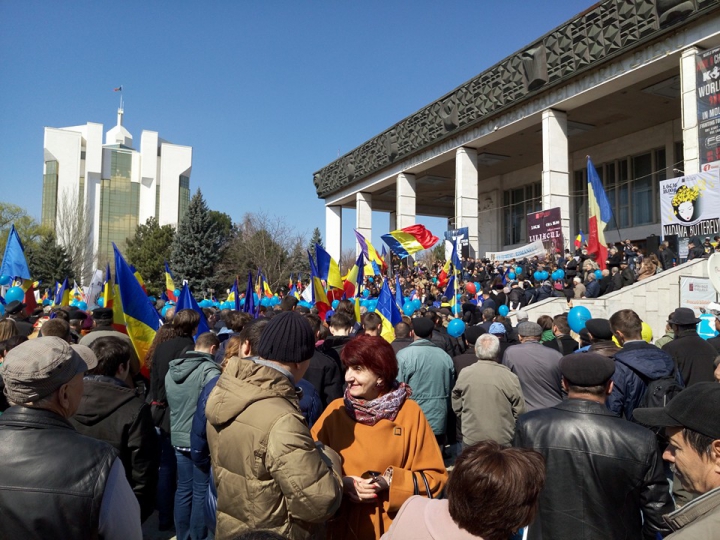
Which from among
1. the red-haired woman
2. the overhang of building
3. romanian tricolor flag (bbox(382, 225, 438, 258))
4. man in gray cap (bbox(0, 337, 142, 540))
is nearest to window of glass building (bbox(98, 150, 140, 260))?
the overhang of building

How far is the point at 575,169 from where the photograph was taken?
31.2m

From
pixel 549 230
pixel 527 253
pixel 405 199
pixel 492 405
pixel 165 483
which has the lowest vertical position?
pixel 165 483

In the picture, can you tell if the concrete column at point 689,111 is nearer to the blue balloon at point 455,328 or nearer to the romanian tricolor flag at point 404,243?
the romanian tricolor flag at point 404,243

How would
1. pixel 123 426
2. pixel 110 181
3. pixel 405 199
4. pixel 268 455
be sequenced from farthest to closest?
pixel 110 181, pixel 405 199, pixel 123 426, pixel 268 455

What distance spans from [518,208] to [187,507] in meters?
34.0

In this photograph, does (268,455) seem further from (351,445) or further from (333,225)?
(333,225)

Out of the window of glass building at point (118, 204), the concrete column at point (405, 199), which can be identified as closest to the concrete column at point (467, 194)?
the concrete column at point (405, 199)

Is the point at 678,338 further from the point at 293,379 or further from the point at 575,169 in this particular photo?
the point at 575,169

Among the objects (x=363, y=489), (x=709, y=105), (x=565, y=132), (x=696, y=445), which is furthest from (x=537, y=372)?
(x=565, y=132)

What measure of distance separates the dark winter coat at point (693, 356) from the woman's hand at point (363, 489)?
3.85 metres

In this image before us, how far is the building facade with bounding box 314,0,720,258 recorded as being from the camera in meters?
18.1

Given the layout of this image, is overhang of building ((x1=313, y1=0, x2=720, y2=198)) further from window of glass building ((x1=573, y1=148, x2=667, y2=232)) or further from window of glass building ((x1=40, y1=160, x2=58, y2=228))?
window of glass building ((x1=40, y1=160, x2=58, y2=228))

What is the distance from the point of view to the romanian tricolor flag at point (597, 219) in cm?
1647

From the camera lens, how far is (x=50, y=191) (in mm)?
58438
